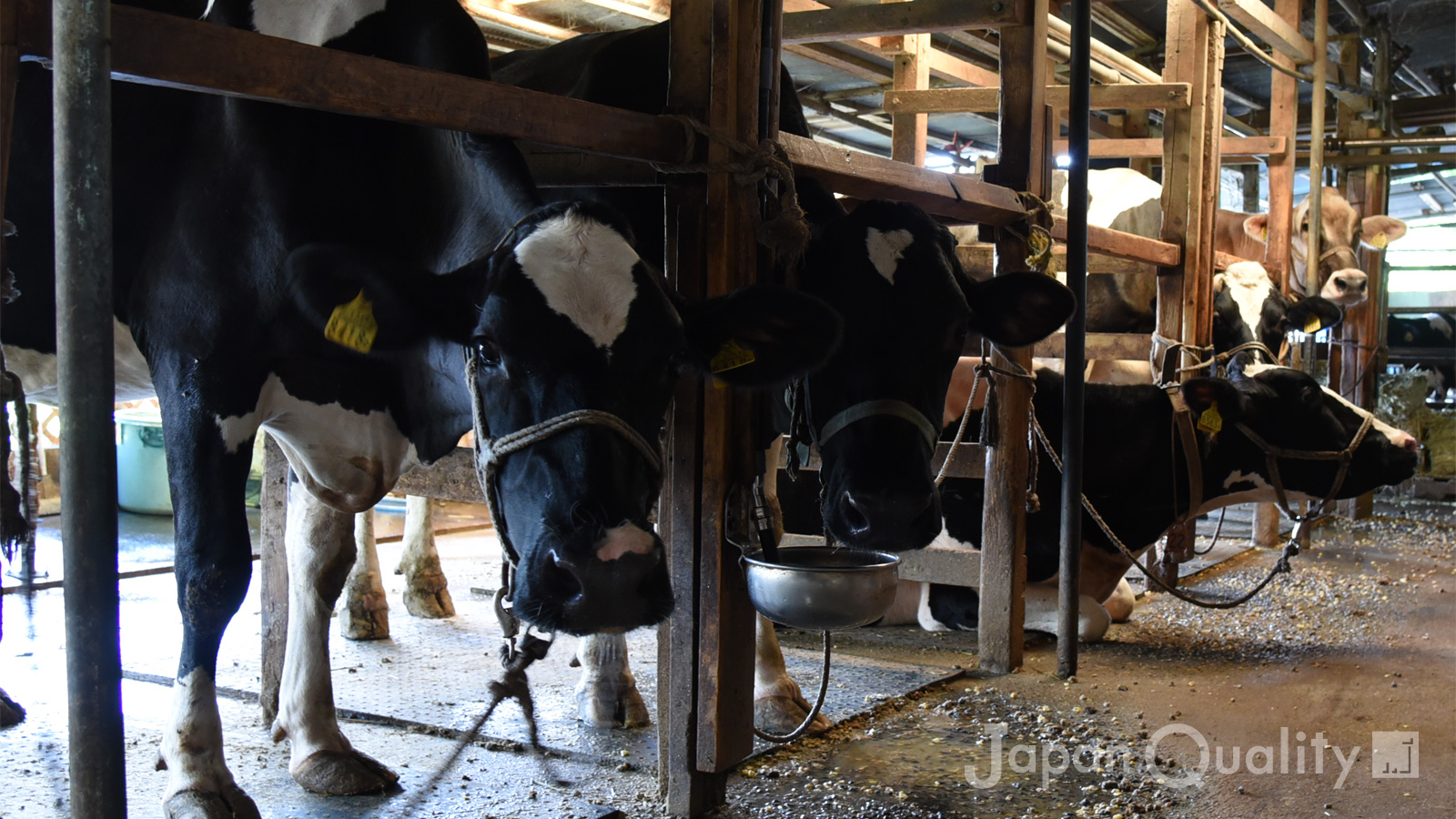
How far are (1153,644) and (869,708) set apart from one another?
1736 mm

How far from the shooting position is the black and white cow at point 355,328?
2.28 metres

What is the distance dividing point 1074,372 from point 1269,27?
162 inches

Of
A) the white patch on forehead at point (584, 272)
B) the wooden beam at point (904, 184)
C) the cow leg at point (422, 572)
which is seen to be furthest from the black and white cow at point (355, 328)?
the cow leg at point (422, 572)

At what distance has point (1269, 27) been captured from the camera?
7148 mm


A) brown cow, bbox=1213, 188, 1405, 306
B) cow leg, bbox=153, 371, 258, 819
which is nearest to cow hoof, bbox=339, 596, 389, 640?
cow leg, bbox=153, 371, 258, 819

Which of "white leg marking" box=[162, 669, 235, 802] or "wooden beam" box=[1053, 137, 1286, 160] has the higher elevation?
"wooden beam" box=[1053, 137, 1286, 160]

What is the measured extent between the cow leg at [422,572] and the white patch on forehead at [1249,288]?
15.9 ft

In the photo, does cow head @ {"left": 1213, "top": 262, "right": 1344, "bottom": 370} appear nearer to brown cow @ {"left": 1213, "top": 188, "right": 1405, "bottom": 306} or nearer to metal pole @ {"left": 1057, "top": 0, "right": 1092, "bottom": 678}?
brown cow @ {"left": 1213, "top": 188, "right": 1405, "bottom": 306}

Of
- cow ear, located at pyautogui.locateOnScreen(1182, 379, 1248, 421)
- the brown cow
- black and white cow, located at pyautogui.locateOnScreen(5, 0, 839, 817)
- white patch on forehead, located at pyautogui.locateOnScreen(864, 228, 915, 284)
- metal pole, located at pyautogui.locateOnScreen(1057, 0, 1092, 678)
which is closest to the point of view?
black and white cow, located at pyautogui.locateOnScreen(5, 0, 839, 817)

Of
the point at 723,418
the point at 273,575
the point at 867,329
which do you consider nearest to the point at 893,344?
the point at 867,329

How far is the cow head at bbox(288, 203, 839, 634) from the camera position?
85.4 inches

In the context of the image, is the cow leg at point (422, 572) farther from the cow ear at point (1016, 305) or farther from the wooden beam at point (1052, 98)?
the wooden beam at point (1052, 98)

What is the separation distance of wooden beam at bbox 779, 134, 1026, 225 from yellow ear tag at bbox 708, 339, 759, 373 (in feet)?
2.26

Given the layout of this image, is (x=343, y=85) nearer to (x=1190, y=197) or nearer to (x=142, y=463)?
(x=1190, y=197)
